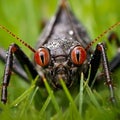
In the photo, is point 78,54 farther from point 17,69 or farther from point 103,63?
point 17,69

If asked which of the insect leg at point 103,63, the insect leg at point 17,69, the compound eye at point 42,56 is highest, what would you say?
the insect leg at point 17,69

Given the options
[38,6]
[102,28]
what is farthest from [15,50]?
[38,6]

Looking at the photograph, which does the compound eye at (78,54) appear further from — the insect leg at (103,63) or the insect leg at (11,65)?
the insect leg at (11,65)

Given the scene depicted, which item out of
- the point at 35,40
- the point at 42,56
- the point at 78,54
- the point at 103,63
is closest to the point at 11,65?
the point at 42,56

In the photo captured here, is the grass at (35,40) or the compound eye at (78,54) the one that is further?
the compound eye at (78,54)

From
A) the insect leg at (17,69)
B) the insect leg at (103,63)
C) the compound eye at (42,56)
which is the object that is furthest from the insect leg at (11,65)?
the insect leg at (103,63)

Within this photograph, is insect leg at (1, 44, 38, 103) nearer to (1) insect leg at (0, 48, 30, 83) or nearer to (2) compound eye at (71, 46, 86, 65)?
(1) insect leg at (0, 48, 30, 83)

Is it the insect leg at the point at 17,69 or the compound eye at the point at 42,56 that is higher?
the insect leg at the point at 17,69
